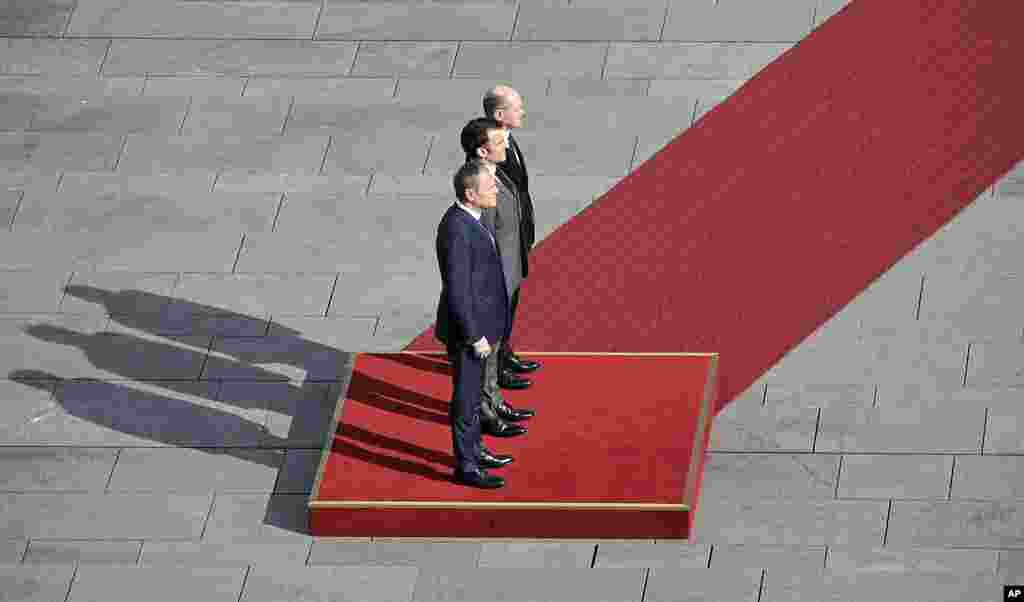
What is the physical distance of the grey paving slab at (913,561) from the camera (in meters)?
13.2

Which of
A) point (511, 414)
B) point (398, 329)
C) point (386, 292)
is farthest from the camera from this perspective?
point (386, 292)

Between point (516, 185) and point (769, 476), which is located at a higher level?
point (516, 185)

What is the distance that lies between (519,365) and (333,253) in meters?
2.27

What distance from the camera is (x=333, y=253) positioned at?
658 inches

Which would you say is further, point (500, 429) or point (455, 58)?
point (455, 58)

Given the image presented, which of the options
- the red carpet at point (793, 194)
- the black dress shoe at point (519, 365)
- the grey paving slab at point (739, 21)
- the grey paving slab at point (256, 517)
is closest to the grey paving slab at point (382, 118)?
the red carpet at point (793, 194)

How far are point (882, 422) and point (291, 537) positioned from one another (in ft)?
11.9

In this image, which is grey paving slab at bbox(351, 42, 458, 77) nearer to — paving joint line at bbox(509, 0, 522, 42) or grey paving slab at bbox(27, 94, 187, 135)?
paving joint line at bbox(509, 0, 522, 42)

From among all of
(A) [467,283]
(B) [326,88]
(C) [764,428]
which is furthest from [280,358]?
(B) [326,88]

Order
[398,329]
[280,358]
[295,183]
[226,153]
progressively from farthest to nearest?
[226,153]
[295,183]
[398,329]
[280,358]

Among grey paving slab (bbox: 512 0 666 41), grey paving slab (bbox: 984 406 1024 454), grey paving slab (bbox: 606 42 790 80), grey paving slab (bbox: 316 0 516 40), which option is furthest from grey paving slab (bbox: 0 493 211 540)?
grey paving slab (bbox: 512 0 666 41)

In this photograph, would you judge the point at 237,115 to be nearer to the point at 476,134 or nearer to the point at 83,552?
the point at 476,134

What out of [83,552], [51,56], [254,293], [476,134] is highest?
[476,134]

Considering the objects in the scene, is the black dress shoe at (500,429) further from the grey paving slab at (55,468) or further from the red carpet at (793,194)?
the grey paving slab at (55,468)
